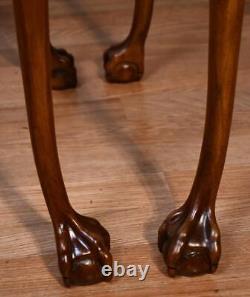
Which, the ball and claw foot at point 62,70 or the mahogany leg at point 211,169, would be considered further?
the ball and claw foot at point 62,70

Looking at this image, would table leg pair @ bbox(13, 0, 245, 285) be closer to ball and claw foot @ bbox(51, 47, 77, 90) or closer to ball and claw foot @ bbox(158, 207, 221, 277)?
ball and claw foot @ bbox(158, 207, 221, 277)

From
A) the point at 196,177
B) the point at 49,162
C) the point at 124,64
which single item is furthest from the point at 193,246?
the point at 124,64

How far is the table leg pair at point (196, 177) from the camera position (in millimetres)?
648

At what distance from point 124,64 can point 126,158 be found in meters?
0.23

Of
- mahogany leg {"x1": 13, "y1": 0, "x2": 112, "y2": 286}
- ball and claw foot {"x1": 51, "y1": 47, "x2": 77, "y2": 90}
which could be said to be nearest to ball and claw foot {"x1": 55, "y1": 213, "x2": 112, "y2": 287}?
mahogany leg {"x1": 13, "y1": 0, "x2": 112, "y2": 286}

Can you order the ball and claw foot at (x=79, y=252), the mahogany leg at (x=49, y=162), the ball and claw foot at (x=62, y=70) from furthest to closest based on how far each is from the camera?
the ball and claw foot at (x=62, y=70)
the ball and claw foot at (x=79, y=252)
the mahogany leg at (x=49, y=162)

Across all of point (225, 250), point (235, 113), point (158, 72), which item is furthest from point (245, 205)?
point (158, 72)

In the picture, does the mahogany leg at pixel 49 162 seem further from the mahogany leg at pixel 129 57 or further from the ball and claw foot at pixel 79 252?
the mahogany leg at pixel 129 57

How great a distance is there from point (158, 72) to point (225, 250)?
45 cm

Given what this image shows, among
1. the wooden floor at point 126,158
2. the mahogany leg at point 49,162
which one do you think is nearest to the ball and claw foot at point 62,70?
the wooden floor at point 126,158

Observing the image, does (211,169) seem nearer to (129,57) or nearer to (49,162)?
(49,162)

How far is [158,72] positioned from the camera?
1184 millimetres

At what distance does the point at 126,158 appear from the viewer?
0.98 meters

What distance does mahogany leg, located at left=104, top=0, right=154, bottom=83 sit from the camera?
1134mm
